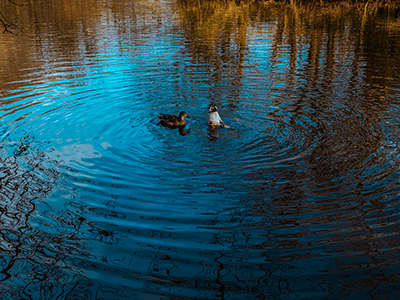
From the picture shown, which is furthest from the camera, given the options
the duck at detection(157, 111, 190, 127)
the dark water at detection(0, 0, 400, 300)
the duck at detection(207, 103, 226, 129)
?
the duck at detection(157, 111, 190, 127)

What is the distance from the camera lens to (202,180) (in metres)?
6.99

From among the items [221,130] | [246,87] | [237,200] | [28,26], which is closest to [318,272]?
[237,200]

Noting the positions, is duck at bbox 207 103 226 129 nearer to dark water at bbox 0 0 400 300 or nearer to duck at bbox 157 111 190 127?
dark water at bbox 0 0 400 300

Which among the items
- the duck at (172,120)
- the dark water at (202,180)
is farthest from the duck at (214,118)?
the duck at (172,120)

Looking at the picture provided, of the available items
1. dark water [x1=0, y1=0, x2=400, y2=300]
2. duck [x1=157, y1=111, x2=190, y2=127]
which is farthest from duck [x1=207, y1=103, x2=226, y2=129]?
duck [x1=157, y1=111, x2=190, y2=127]

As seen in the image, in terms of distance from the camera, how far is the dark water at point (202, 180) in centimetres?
465

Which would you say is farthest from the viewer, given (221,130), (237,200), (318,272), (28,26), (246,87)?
(28,26)

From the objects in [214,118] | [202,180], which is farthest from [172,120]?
[202,180]

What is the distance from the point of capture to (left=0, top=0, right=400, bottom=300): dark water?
183 inches

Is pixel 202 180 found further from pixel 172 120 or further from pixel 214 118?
pixel 172 120

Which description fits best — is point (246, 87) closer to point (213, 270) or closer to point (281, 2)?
point (213, 270)

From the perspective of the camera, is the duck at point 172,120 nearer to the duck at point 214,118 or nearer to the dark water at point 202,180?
the dark water at point 202,180

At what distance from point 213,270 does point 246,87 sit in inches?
356

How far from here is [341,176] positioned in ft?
22.8
